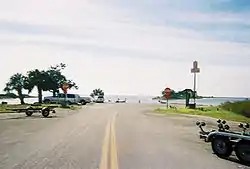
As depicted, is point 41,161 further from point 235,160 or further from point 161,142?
point 161,142

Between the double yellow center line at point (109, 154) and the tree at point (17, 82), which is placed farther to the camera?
the tree at point (17, 82)

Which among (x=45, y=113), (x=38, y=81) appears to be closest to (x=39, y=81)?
(x=38, y=81)

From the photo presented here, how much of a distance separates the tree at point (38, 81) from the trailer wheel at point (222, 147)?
67331 millimetres

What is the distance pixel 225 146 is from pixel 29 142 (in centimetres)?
724

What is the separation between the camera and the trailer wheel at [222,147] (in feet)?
42.5

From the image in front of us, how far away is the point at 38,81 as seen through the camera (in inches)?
3127

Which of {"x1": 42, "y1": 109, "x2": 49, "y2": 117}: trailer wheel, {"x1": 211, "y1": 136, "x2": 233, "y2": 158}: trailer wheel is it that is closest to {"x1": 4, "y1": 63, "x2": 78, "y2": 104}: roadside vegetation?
{"x1": 42, "y1": 109, "x2": 49, "y2": 117}: trailer wheel

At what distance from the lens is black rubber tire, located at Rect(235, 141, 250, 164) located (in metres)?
11.9

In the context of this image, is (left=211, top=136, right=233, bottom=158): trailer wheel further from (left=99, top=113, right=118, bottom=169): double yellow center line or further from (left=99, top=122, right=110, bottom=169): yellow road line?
(left=99, top=122, right=110, bottom=169): yellow road line

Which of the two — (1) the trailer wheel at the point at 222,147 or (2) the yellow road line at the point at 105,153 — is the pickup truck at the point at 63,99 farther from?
(1) the trailer wheel at the point at 222,147

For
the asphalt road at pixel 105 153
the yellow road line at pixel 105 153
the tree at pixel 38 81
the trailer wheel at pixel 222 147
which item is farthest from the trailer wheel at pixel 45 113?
the tree at pixel 38 81

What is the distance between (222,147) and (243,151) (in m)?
1.12

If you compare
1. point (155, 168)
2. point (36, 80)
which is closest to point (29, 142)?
point (155, 168)

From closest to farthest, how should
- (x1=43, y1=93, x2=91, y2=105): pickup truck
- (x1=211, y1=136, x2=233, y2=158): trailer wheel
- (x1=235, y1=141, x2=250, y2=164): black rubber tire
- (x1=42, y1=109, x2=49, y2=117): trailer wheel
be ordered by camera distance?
(x1=235, y1=141, x2=250, y2=164): black rubber tire, (x1=211, y1=136, x2=233, y2=158): trailer wheel, (x1=42, y1=109, x2=49, y2=117): trailer wheel, (x1=43, y1=93, x2=91, y2=105): pickup truck
